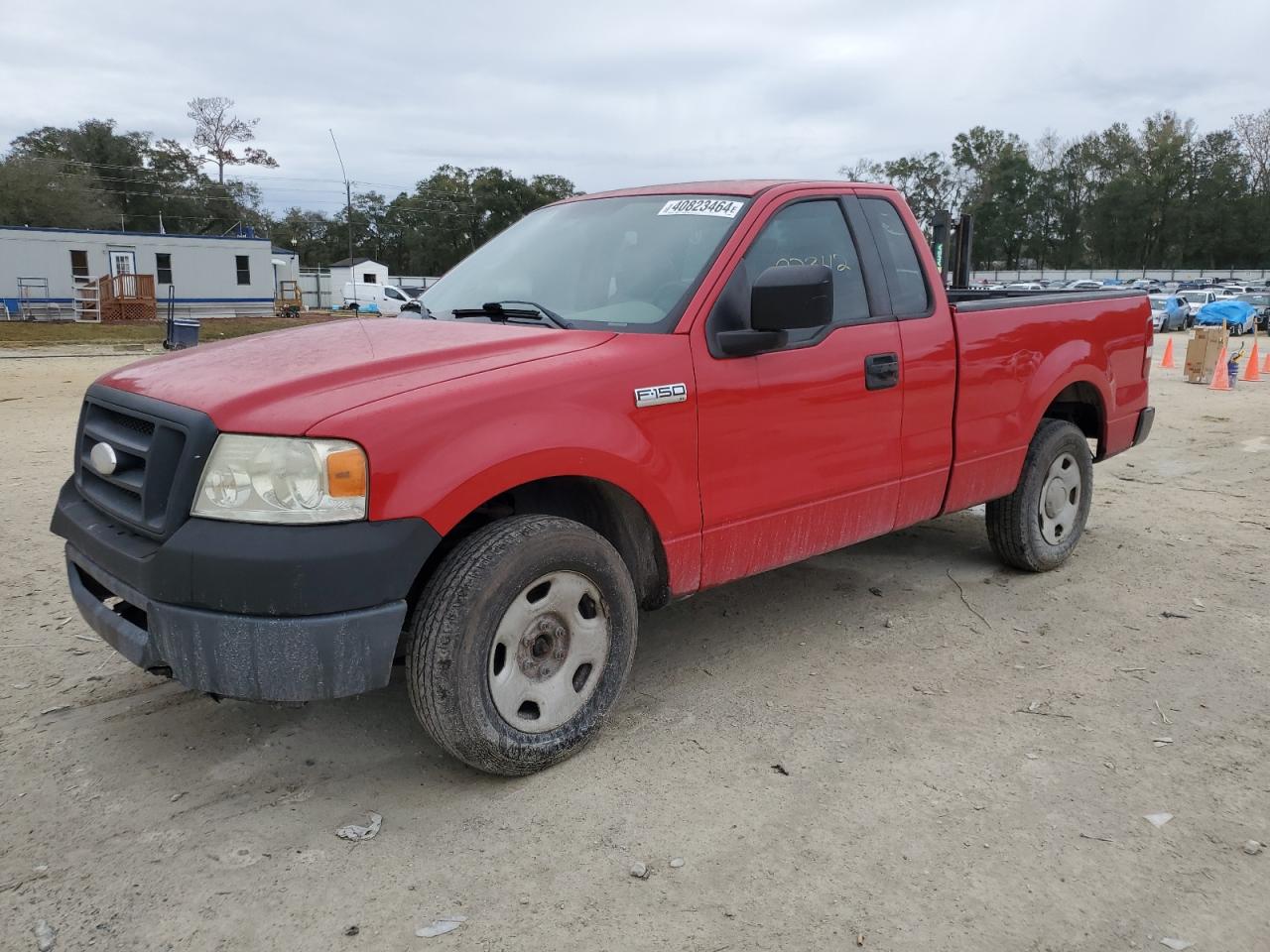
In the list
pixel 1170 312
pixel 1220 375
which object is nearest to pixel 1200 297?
pixel 1170 312

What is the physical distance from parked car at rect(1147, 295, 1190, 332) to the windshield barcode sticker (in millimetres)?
35732

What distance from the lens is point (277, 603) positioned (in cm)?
264

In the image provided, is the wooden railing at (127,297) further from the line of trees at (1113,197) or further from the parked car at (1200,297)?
the line of trees at (1113,197)

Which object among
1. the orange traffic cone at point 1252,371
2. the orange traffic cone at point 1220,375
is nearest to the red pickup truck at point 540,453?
the orange traffic cone at point 1220,375

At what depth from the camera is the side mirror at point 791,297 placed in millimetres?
3332

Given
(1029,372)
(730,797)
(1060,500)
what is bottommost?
(730,797)

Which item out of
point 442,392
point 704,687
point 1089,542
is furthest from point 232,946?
point 1089,542

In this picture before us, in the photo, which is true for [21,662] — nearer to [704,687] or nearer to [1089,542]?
[704,687]

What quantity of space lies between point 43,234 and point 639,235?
35489 mm

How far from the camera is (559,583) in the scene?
10.3 ft

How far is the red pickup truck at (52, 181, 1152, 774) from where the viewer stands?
2.69m

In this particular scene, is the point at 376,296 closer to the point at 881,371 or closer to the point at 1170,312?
the point at 1170,312

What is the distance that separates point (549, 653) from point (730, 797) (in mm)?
740

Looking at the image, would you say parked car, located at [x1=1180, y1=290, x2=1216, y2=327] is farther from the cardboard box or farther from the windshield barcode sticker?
the windshield barcode sticker
